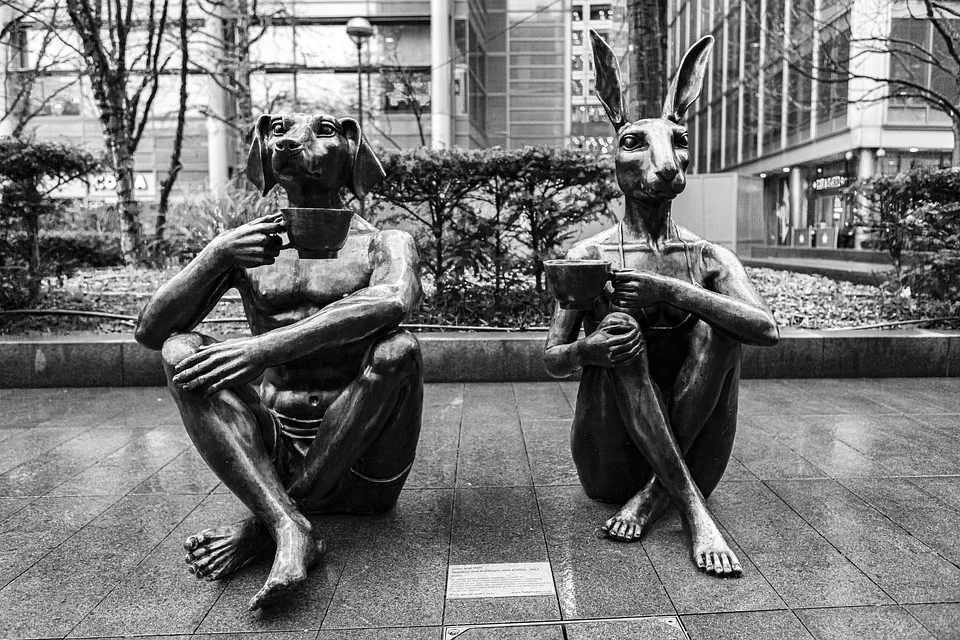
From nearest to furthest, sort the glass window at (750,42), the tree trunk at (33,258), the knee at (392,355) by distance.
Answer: the knee at (392,355), the tree trunk at (33,258), the glass window at (750,42)

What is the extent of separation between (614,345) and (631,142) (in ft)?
3.01

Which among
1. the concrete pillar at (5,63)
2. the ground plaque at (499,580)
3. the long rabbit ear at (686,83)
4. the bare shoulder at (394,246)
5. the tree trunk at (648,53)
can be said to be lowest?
the ground plaque at (499,580)

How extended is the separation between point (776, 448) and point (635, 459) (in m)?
1.76

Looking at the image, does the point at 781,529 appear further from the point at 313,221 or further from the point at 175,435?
the point at 175,435

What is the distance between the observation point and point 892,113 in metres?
29.1

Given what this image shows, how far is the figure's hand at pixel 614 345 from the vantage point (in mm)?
3105

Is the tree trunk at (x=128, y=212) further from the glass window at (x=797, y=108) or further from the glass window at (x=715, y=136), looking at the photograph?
the glass window at (x=715, y=136)

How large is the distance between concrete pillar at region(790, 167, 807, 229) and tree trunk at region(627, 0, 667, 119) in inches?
1240

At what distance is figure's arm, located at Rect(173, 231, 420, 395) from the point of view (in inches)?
110

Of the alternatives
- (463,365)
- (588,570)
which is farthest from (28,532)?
(463,365)

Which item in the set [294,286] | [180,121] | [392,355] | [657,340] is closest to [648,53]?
[657,340]

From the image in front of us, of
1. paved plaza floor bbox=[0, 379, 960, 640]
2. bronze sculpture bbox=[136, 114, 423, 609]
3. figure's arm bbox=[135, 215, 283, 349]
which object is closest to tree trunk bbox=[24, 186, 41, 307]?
paved plaza floor bbox=[0, 379, 960, 640]

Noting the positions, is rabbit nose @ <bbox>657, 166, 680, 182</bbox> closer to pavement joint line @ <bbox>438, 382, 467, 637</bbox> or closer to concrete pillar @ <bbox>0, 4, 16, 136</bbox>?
pavement joint line @ <bbox>438, 382, 467, 637</bbox>

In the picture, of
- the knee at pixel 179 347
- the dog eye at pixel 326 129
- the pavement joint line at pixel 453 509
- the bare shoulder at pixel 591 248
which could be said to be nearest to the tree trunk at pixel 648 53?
the pavement joint line at pixel 453 509
